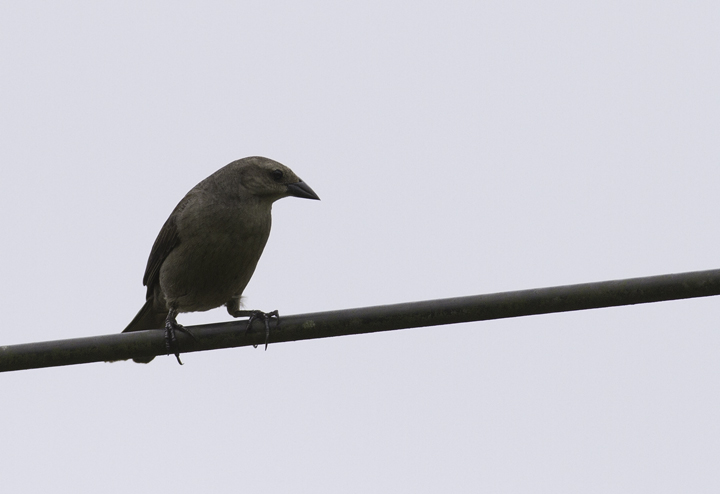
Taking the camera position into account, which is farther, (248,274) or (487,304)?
(248,274)

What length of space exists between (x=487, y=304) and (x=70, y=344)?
5.97ft

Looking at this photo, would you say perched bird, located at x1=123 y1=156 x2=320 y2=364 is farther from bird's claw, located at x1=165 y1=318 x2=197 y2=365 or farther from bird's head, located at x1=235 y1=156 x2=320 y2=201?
bird's claw, located at x1=165 y1=318 x2=197 y2=365

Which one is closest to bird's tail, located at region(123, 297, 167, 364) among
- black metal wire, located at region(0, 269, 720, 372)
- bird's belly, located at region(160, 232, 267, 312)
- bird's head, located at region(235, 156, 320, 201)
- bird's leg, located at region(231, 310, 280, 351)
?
bird's belly, located at region(160, 232, 267, 312)

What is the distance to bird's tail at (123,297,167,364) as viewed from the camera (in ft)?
24.4

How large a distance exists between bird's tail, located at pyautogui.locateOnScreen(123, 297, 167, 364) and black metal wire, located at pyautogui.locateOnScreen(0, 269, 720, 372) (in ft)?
10.1

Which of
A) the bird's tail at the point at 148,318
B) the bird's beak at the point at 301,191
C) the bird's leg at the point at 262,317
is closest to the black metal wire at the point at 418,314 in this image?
the bird's leg at the point at 262,317

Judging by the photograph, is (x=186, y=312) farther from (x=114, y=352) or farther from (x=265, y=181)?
(x=114, y=352)

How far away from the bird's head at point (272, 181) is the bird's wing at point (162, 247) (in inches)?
22.7

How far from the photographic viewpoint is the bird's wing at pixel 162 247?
275 inches

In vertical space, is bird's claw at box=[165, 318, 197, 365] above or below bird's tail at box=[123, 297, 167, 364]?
below

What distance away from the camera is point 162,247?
7.10 m

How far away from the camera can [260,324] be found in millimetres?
4770

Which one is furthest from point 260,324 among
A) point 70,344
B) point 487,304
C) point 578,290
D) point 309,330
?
point 578,290

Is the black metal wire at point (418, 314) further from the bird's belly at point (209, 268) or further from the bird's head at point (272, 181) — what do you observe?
the bird's head at point (272, 181)
